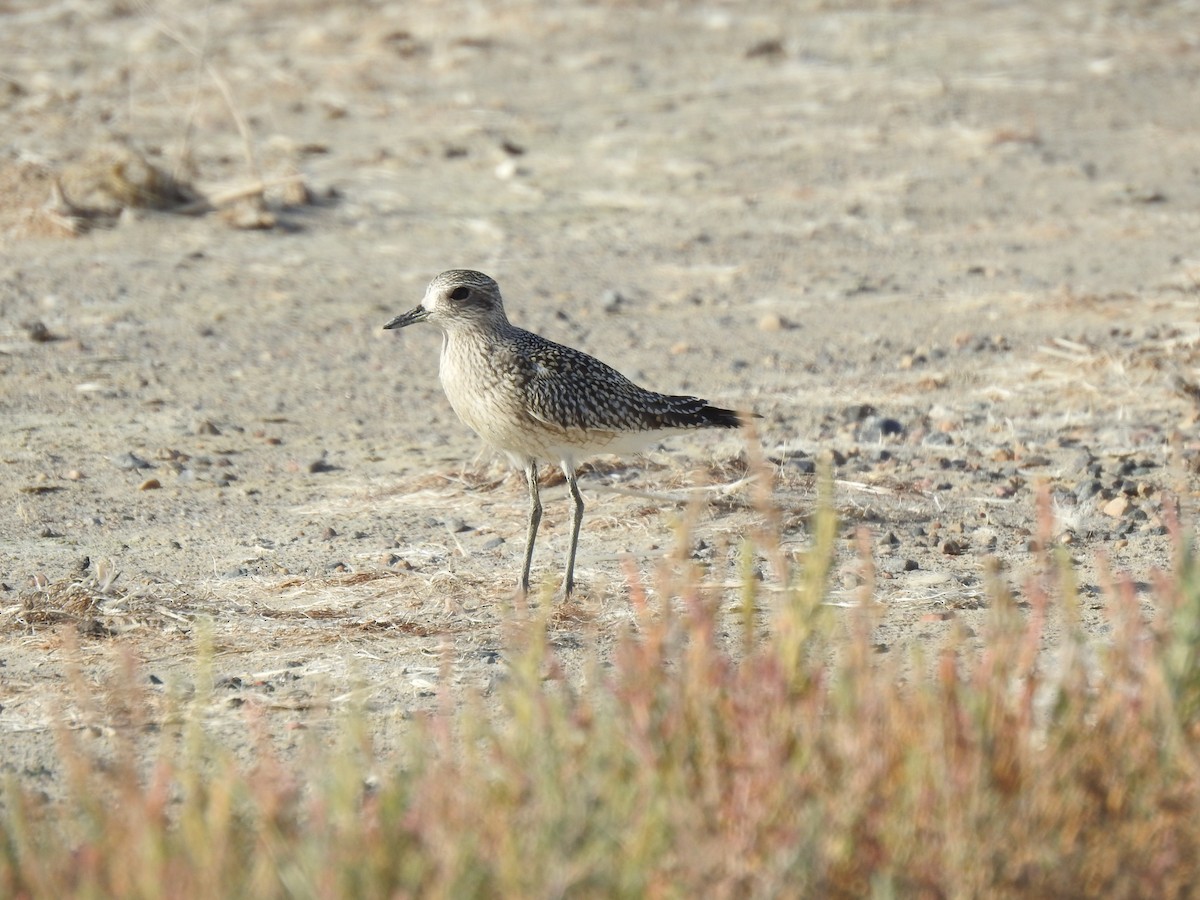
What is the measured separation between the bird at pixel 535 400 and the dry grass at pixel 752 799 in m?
2.79

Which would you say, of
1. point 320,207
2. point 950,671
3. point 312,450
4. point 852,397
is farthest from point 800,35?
point 950,671

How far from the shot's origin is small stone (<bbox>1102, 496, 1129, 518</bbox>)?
22.3 ft

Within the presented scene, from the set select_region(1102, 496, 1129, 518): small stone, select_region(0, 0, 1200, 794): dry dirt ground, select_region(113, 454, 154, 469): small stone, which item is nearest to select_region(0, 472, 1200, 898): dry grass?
select_region(0, 0, 1200, 794): dry dirt ground

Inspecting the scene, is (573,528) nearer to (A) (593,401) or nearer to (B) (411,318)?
(A) (593,401)

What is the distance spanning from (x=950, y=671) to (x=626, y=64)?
12.3m

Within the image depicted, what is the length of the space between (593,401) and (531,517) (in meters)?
0.47

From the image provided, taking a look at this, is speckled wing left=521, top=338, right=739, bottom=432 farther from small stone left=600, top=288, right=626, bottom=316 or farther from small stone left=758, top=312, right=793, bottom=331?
small stone left=600, top=288, right=626, bottom=316

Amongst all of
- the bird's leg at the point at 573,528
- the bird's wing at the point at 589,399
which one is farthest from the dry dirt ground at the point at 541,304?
the bird's wing at the point at 589,399

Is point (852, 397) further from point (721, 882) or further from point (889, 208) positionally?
point (721, 882)

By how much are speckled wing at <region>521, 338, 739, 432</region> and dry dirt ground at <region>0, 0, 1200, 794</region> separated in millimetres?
421

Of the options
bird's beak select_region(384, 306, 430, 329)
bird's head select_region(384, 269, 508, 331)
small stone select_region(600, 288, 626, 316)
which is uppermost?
bird's head select_region(384, 269, 508, 331)

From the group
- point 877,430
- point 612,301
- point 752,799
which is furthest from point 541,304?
point 752,799

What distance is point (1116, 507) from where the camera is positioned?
6.81 metres

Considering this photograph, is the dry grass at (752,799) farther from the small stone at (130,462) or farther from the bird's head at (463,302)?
the small stone at (130,462)
